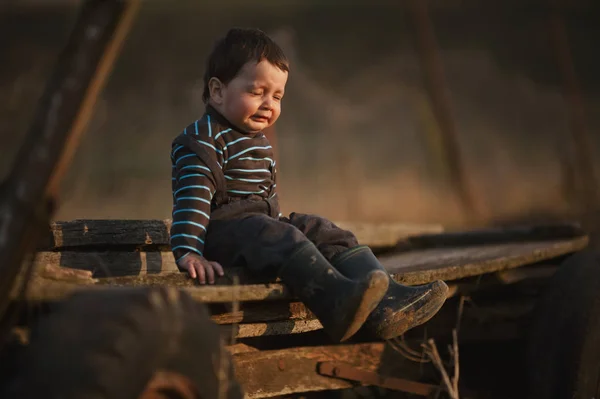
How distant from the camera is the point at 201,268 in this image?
105 inches

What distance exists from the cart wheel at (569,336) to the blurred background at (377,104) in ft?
17.6

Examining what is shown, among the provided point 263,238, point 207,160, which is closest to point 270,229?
point 263,238

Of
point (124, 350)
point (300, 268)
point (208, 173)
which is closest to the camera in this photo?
point (124, 350)

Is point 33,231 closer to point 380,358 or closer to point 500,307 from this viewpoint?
point 380,358

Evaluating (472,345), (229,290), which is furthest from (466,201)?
(229,290)

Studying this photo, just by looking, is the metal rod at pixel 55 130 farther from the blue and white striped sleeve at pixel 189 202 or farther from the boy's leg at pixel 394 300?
the boy's leg at pixel 394 300

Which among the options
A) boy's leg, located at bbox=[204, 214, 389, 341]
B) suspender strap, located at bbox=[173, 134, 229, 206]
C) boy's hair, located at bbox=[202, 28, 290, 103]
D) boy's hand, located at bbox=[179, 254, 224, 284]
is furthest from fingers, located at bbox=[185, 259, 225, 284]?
boy's hair, located at bbox=[202, 28, 290, 103]

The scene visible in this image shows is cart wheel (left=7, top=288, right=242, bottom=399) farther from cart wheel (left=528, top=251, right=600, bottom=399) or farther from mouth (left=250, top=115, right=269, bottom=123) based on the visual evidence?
cart wheel (left=528, top=251, right=600, bottom=399)

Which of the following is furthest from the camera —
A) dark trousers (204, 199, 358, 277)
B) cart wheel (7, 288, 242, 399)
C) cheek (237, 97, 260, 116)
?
cheek (237, 97, 260, 116)

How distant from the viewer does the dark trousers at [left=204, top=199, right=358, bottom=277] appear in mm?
2762

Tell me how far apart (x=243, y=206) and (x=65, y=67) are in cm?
104

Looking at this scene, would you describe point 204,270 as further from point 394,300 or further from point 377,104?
point 377,104

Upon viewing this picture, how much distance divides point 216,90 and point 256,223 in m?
0.58

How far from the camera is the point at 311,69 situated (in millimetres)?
10555
